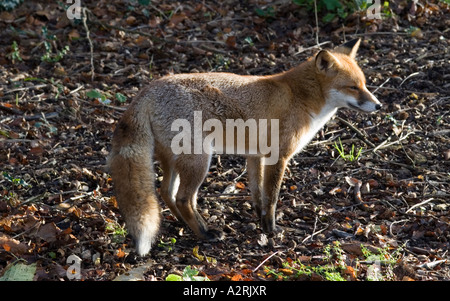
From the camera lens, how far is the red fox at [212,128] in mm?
4934

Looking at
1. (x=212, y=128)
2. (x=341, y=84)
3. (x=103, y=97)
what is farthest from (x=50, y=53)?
(x=341, y=84)

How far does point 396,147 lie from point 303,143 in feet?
5.26

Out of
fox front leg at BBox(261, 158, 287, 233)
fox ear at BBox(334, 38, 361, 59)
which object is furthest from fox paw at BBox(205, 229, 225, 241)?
fox ear at BBox(334, 38, 361, 59)

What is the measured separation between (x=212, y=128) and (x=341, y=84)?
1360mm

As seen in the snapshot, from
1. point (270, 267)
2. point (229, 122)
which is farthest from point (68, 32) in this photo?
point (270, 267)

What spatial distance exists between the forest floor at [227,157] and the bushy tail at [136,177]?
13.8 inches

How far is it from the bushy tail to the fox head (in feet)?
5.79

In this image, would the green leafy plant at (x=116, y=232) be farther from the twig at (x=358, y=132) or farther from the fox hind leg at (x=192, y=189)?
the twig at (x=358, y=132)

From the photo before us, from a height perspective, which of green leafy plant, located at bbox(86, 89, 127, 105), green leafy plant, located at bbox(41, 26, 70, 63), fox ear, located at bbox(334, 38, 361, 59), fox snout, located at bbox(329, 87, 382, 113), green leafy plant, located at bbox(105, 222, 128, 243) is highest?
fox ear, located at bbox(334, 38, 361, 59)

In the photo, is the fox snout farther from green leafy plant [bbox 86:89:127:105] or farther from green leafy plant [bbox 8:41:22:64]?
green leafy plant [bbox 8:41:22:64]

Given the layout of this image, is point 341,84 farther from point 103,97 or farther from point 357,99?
point 103,97

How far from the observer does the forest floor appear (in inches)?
192

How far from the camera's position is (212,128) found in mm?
5285

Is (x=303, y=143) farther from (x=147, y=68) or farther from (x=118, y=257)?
(x=147, y=68)
